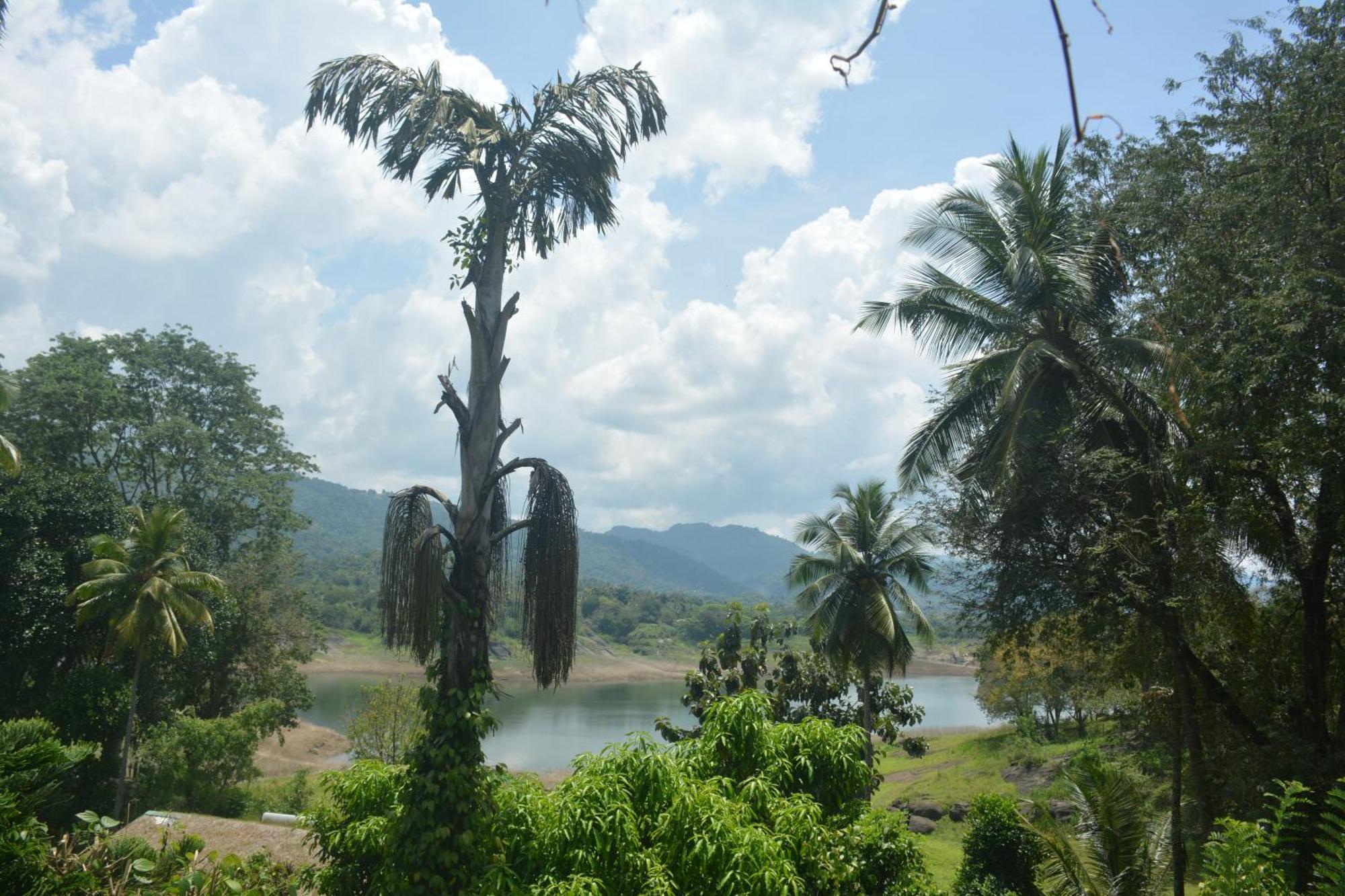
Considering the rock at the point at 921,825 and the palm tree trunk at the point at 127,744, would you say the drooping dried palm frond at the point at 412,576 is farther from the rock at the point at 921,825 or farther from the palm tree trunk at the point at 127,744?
the rock at the point at 921,825

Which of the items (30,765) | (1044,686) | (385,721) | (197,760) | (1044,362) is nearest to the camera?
(30,765)

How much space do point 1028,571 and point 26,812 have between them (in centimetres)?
1112

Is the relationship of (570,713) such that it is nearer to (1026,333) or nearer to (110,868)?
(1026,333)

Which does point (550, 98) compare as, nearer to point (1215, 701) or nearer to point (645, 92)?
point (645, 92)

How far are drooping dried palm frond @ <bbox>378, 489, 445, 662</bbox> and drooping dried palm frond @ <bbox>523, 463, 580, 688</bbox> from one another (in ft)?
1.92

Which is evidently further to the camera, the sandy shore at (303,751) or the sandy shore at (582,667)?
the sandy shore at (582,667)

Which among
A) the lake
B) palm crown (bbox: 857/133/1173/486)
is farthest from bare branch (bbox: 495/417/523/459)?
the lake

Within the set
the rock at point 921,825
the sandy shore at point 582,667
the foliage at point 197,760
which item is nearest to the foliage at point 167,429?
the foliage at point 197,760

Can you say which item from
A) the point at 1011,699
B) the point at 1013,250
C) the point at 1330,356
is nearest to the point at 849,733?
the point at 1330,356

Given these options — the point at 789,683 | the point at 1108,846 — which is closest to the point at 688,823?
the point at 1108,846

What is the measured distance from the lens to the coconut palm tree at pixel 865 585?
19422mm

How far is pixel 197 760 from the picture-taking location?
20734 mm

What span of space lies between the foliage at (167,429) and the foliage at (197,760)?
5903 mm

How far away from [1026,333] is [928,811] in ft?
55.1
